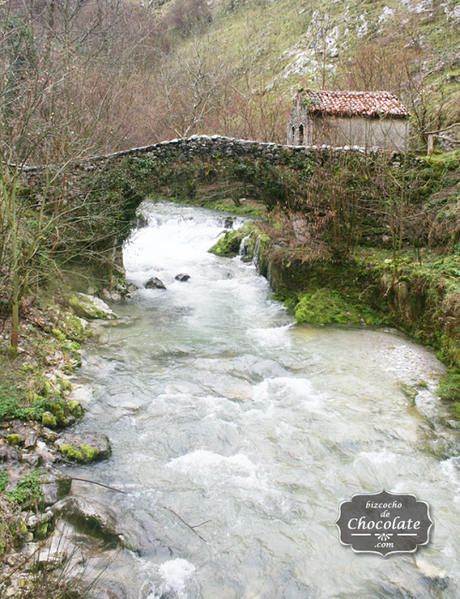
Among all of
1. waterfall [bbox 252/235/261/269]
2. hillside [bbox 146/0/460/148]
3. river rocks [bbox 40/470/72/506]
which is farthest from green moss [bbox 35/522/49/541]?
hillside [bbox 146/0/460/148]

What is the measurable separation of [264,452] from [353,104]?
15246 mm

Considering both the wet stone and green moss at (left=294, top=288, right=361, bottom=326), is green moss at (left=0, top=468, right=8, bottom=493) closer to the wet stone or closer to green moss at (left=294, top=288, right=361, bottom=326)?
the wet stone

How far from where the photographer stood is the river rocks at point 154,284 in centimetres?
1416

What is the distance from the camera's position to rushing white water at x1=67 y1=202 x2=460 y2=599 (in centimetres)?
427

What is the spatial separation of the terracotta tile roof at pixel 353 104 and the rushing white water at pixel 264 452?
10.1m

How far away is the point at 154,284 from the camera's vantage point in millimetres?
14180

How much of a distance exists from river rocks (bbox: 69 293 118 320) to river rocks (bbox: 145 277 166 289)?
277 centimetres

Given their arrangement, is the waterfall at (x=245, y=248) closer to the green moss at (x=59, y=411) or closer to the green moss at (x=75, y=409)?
the green moss at (x=75, y=409)

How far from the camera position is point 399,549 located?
14.8 ft

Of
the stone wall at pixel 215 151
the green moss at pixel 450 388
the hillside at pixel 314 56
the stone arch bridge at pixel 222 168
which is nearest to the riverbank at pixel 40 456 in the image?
the stone arch bridge at pixel 222 168

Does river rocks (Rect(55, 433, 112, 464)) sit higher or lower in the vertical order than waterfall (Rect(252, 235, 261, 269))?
lower

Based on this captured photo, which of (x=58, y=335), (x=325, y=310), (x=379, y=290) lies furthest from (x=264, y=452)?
(x=379, y=290)

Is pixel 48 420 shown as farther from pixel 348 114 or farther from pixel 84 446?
pixel 348 114

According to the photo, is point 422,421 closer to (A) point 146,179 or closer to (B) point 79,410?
(B) point 79,410
